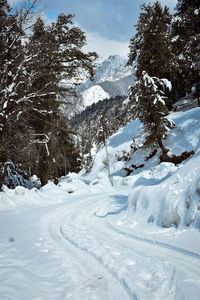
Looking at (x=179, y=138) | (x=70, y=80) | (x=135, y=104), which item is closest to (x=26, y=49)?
(x=70, y=80)

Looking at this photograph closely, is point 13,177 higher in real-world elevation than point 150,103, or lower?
lower

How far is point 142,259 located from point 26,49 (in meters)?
9.84

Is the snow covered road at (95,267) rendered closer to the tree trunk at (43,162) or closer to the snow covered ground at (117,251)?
the snow covered ground at (117,251)

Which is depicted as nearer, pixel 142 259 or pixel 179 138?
pixel 142 259

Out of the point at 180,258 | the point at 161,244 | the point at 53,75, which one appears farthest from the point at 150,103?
the point at 180,258

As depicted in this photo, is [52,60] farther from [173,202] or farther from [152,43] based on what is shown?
[152,43]

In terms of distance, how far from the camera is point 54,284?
8.18ft

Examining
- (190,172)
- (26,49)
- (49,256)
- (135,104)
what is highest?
(26,49)

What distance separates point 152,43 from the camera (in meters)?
20.3

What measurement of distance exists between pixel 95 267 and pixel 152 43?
22658 mm

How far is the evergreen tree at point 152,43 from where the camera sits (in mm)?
20312

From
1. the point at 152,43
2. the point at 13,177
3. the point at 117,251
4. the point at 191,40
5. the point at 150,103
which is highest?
the point at 152,43

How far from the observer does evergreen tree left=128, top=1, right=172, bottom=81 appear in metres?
20.3

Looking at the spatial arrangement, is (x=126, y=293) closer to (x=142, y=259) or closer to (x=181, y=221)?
(x=142, y=259)
